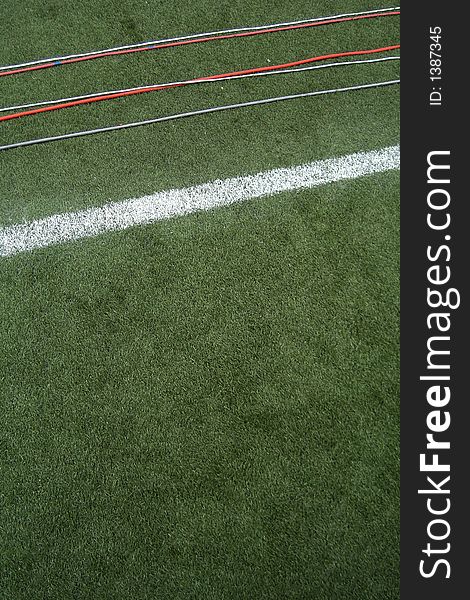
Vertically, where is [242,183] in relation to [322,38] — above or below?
below

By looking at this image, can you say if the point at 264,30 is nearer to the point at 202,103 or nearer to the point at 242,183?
the point at 202,103

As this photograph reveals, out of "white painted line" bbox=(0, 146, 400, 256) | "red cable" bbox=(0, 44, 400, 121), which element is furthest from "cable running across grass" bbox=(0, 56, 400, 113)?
"white painted line" bbox=(0, 146, 400, 256)

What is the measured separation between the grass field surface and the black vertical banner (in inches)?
3.3

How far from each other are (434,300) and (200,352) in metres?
1.08

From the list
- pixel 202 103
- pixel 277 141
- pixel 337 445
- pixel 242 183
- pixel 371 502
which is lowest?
pixel 371 502

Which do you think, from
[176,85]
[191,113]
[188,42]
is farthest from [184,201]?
[188,42]

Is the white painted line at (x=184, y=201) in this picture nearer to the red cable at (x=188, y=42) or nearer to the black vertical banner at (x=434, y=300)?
the black vertical banner at (x=434, y=300)

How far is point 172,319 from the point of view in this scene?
273 centimetres

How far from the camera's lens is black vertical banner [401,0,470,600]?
2492 mm

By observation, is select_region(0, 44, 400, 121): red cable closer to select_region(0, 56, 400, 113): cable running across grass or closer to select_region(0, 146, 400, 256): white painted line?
select_region(0, 56, 400, 113): cable running across grass

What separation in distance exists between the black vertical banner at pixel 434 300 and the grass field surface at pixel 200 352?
83mm

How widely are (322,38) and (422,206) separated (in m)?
1.35

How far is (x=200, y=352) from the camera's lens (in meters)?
2.66

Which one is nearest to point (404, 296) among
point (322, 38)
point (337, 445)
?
point (337, 445)
